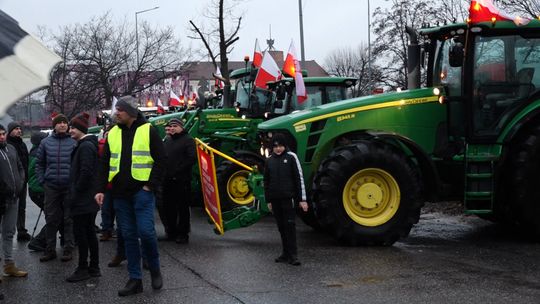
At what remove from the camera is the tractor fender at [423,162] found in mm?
8570

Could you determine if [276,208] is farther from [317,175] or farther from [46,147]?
[46,147]

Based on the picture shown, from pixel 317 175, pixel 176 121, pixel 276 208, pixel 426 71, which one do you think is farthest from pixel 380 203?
pixel 176 121

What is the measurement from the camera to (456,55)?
333 inches

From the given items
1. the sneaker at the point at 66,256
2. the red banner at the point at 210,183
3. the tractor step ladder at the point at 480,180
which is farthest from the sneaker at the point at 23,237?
the tractor step ladder at the point at 480,180

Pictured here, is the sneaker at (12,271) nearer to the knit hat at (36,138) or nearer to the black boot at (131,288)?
the black boot at (131,288)

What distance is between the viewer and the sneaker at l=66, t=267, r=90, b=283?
→ 22.8ft

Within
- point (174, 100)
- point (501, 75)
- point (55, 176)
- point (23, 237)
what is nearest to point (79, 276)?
point (55, 176)

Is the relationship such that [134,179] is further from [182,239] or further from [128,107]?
[182,239]

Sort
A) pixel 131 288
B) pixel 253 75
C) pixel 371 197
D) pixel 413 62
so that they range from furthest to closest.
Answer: pixel 253 75 → pixel 413 62 → pixel 371 197 → pixel 131 288

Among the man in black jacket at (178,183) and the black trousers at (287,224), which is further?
the man in black jacket at (178,183)

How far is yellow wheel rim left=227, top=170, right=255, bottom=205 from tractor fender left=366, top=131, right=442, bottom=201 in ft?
12.4

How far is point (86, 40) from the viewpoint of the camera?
35688 millimetres

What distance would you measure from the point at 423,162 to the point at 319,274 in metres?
2.53

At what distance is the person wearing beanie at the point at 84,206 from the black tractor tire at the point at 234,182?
4.59m
